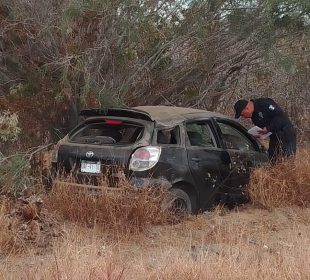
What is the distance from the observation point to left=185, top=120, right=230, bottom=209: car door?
8.09 m

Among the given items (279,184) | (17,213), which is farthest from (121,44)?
(17,213)

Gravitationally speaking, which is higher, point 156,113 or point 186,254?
point 156,113

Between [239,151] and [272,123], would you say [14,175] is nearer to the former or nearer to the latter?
[239,151]

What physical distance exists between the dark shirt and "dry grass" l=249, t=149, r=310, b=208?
1094 millimetres

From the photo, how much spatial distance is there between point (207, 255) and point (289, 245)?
50.7 inches

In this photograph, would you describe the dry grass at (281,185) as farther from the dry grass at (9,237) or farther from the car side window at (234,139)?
the dry grass at (9,237)

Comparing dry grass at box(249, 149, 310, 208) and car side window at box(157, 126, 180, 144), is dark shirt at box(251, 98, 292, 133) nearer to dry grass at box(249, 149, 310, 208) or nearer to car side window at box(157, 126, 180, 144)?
dry grass at box(249, 149, 310, 208)

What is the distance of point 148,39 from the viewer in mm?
10461

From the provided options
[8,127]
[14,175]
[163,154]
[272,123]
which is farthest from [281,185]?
[8,127]

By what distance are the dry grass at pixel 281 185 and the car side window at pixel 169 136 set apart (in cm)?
147

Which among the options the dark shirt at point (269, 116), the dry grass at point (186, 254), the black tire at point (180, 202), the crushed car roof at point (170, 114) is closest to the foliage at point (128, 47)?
the dark shirt at point (269, 116)

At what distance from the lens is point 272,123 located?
995 centimetres

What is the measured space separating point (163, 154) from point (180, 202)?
681mm

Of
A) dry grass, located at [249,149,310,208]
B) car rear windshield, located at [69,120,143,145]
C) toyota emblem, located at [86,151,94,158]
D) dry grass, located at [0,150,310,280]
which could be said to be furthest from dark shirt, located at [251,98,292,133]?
toyota emblem, located at [86,151,94,158]
